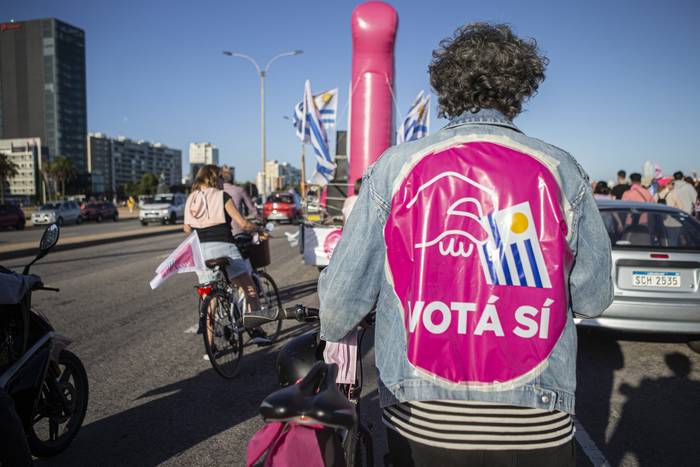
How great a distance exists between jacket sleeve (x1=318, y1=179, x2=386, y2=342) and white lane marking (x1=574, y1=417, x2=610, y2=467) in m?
2.45

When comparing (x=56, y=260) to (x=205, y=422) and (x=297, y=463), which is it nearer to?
(x=205, y=422)

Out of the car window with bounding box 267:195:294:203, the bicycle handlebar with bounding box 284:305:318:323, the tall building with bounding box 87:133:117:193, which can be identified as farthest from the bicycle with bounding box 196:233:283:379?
the tall building with bounding box 87:133:117:193

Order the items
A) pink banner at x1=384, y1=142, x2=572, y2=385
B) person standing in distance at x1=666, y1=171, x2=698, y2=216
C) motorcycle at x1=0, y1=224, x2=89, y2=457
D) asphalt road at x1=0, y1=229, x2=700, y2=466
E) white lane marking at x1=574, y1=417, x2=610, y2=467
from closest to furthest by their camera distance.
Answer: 1. pink banner at x1=384, y1=142, x2=572, y2=385
2. motorcycle at x1=0, y1=224, x2=89, y2=457
3. white lane marking at x1=574, y1=417, x2=610, y2=467
4. asphalt road at x1=0, y1=229, x2=700, y2=466
5. person standing in distance at x1=666, y1=171, x2=698, y2=216

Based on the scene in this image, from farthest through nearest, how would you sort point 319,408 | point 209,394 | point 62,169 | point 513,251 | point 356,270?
point 62,169 → point 209,394 → point 356,270 → point 513,251 → point 319,408

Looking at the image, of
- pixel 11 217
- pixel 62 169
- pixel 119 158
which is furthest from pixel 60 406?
pixel 119 158

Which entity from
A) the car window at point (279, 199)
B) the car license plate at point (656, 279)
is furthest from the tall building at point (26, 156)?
the car license plate at point (656, 279)

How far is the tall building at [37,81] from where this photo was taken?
144 m

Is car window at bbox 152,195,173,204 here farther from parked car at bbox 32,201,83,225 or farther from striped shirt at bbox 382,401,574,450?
striped shirt at bbox 382,401,574,450

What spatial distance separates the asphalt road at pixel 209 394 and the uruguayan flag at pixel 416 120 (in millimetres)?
8651

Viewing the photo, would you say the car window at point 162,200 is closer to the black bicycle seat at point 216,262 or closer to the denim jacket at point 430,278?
the black bicycle seat at point 216,262

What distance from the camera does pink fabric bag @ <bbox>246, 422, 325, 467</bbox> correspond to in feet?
3.50

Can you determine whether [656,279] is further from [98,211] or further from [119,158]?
[119,158]

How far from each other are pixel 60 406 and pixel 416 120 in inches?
525

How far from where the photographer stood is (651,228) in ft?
18.7
